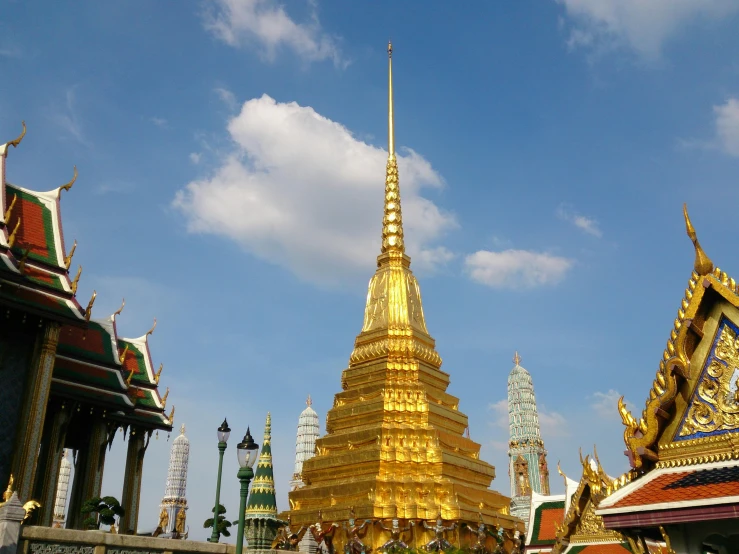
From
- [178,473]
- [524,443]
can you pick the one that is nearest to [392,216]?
[524,443]

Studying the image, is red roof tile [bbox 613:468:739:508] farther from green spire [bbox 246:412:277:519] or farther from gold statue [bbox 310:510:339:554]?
green spire [bbox 246:412:277:519]

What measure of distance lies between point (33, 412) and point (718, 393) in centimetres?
1504

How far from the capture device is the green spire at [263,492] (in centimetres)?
3141

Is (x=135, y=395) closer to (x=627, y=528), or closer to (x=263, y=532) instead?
(x=263, y=532)

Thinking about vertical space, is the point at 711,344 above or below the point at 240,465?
above

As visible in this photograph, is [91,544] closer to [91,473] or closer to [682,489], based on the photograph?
[682,489]

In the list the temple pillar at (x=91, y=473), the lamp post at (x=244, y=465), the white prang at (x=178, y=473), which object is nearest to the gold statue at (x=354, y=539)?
the temple pillar at (x=91, y=473)

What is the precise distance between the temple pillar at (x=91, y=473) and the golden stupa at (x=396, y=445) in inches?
389

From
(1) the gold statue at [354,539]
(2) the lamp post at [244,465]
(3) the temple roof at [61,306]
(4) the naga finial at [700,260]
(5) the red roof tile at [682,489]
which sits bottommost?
(1) the gold statue at [354,539]

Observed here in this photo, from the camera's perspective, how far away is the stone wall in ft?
30.1

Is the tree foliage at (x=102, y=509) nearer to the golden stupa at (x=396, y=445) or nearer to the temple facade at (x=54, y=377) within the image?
the temple facade at (x=54, y=377)

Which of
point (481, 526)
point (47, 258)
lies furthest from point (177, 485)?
point (47, 258)

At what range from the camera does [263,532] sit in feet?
97.0

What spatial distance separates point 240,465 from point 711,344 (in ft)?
22.3
